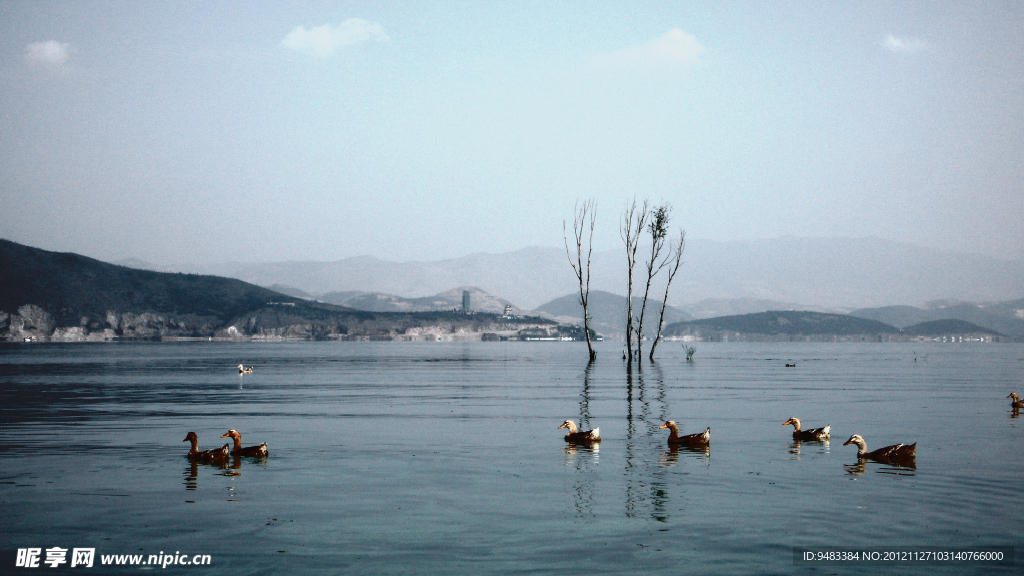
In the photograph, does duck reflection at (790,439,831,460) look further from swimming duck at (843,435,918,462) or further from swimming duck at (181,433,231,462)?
swimming duck at (181,433,231,462)

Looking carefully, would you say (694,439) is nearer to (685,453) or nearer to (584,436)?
(685,453)

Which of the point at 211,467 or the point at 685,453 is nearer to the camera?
the point at 211,467

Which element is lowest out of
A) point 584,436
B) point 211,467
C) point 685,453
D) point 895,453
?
point 211,467

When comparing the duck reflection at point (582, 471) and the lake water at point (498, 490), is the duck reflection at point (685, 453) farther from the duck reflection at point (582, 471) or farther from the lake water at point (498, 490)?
the duck reflection at point (582, 471)

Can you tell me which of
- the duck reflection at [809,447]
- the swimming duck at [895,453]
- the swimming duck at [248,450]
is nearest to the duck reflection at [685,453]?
the duck reflection at [809,447]

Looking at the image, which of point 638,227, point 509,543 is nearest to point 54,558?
point 509,543

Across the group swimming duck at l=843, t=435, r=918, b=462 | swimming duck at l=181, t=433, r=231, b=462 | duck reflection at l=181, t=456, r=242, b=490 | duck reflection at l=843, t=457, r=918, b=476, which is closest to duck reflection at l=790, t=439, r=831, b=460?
duck reflection at l=843, t=457, r=918, b=476

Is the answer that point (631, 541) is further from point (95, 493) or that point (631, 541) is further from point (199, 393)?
point (199, 393)

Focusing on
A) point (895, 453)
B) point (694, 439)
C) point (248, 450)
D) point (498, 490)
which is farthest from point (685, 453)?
point (248, 450)

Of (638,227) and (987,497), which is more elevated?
(638,227)

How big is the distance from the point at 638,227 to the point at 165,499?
374 ft

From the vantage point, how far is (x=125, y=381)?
80.4 m

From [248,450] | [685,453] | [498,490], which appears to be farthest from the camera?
[685,453]

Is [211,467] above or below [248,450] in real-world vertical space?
below
